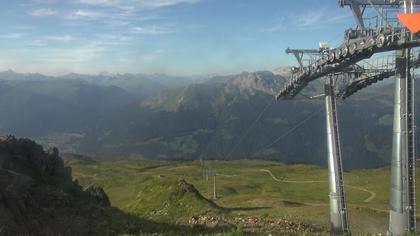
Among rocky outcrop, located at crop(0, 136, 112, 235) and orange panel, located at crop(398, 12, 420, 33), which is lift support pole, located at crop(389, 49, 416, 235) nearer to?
orange panel, located at crop(398, 12, 420, 33)

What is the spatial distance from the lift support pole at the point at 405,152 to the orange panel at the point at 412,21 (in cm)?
521

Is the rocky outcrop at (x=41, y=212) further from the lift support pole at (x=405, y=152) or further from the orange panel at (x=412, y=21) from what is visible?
the orange panel at (x=412, y=21)

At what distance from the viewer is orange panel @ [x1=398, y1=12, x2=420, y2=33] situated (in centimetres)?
3145

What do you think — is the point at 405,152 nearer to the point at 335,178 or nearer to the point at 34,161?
the point at 335,178

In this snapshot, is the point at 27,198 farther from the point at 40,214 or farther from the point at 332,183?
the point at 332,183

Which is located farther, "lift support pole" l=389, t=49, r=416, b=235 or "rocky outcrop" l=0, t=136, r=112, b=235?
"lift support pole" l=389, t=49, r=416, b=235

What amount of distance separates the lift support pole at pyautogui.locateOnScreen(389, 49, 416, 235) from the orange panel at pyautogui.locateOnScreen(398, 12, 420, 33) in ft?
17.1

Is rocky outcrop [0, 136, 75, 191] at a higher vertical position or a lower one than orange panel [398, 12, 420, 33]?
lower

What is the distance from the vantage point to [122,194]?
156 meters

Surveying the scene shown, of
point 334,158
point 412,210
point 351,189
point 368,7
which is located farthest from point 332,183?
point 351,189

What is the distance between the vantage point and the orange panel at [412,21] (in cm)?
3145

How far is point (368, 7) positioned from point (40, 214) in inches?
1104

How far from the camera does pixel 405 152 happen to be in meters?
36.8

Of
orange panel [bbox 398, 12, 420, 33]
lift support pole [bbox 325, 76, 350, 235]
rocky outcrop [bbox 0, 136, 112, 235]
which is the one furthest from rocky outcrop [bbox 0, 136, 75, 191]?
orange panel [bbox 398, 12, 420, 33]
